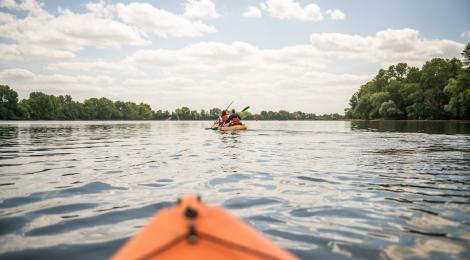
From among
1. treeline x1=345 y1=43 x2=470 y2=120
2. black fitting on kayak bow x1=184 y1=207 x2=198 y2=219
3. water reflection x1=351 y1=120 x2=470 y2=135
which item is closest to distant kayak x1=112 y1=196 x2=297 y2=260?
black fitting on kayak bow x1=184 y1=207 x2=198 y2=219

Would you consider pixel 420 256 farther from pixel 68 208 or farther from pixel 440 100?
pixel 440 100

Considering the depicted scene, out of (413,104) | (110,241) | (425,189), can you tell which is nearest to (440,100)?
(413,104)

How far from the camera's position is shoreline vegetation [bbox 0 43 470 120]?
6289 centimetres

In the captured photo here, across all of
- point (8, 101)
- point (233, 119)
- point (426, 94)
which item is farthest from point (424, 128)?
point (8, 101)

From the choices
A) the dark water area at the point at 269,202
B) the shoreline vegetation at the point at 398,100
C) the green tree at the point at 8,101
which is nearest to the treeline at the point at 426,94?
the shoreline vegetation at the point at 398,100

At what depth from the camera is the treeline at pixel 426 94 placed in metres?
60.7

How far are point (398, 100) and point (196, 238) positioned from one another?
94.1 meters

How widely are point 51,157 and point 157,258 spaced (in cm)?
1076

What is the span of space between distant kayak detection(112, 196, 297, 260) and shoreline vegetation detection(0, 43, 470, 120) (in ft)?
216

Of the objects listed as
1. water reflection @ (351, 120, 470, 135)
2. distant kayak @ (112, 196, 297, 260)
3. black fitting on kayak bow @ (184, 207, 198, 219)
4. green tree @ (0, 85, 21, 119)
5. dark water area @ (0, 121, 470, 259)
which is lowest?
dark water area @ (0, 121, 470, 259)

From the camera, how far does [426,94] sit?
74750 millimetres

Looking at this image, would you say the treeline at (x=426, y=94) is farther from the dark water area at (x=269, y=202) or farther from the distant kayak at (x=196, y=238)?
the distant kayak at (x=196, y=238)

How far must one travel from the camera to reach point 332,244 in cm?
362

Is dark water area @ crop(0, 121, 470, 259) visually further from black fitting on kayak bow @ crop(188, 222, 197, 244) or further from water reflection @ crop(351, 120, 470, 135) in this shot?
water reflection @ crop(351, 120, 470, 135)
